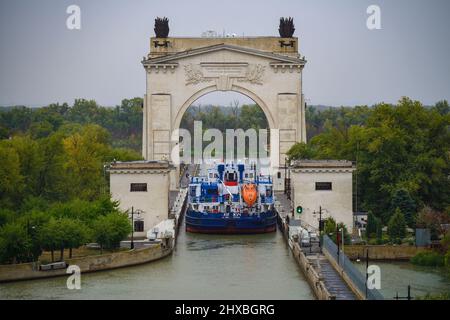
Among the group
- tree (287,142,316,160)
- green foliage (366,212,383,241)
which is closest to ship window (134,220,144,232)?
green foliage (366,212,383,241)

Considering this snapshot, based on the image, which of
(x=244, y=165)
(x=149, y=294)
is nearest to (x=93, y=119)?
(x=244, y=165)

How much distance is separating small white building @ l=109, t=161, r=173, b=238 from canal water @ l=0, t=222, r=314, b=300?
3626mm

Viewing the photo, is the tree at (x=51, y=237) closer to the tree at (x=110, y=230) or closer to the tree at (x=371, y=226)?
the tree at (x=110, y=230)

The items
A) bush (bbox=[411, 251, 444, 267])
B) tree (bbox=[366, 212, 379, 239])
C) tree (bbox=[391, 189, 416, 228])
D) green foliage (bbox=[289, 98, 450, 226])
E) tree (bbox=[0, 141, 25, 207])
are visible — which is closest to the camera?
bush (bbox=[411, 251, 444, 267])

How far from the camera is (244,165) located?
203 ft

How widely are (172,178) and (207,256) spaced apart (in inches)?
974

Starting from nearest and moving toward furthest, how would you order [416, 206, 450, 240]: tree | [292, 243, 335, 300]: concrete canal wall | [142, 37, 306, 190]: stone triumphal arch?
1. [292, 243, 335, 300]: concrete canal wall
2. [416, 206, 450, 240]: tree
3. [142, 37, 306, 190]: stone triumphal arch

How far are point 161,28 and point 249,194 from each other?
23498 millimetres

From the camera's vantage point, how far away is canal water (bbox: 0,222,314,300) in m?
41.0

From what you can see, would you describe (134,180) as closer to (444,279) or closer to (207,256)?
(207,256)

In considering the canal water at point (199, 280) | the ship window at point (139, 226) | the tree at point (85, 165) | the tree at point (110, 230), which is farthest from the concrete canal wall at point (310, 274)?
the tree at point (85, 165)

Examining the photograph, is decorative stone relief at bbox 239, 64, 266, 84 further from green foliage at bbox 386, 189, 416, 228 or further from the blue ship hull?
green foliage at bbox 386, 189, 416, 228
